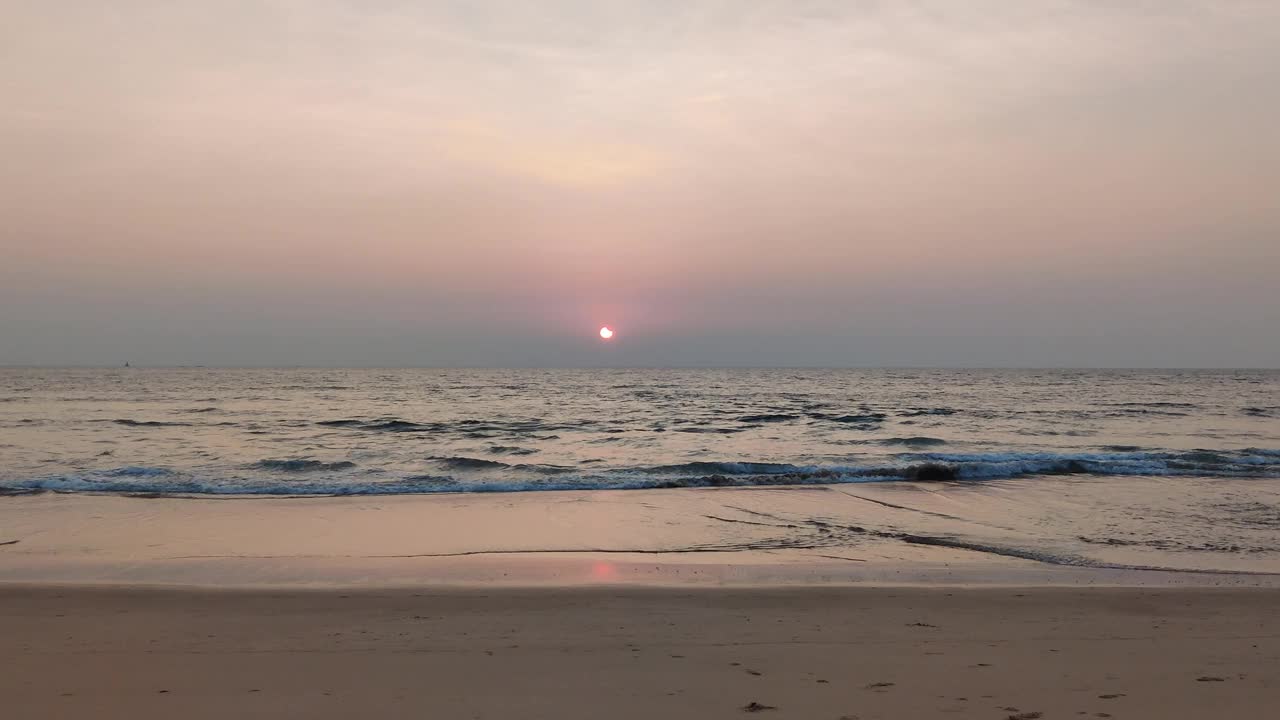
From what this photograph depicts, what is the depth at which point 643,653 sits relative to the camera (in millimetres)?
6488

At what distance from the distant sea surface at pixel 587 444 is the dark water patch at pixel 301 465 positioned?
0.10 m

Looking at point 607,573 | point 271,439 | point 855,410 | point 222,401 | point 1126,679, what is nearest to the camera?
point 1126,679

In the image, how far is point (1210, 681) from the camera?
5.97 metres

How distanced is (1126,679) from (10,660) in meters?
8.60

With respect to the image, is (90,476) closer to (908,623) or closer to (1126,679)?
(908,623)

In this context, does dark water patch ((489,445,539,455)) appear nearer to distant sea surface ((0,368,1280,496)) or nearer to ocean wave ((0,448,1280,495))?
distant sea surface ((0,368,1280,496))

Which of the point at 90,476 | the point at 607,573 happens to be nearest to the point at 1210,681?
the point at 607,573

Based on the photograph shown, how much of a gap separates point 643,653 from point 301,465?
1830cm

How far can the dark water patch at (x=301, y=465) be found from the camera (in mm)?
21500

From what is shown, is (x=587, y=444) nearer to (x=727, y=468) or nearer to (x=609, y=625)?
(x=727, y=468)

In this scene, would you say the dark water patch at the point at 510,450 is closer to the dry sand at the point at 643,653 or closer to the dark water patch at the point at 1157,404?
the dry sand at the point at 643,653

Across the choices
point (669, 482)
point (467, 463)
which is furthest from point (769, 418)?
point (669, 482)

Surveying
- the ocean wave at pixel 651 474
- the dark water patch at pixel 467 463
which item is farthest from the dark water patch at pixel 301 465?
the dark water patch at pixel 467 463

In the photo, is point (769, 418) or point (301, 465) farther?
point (769, 418)
